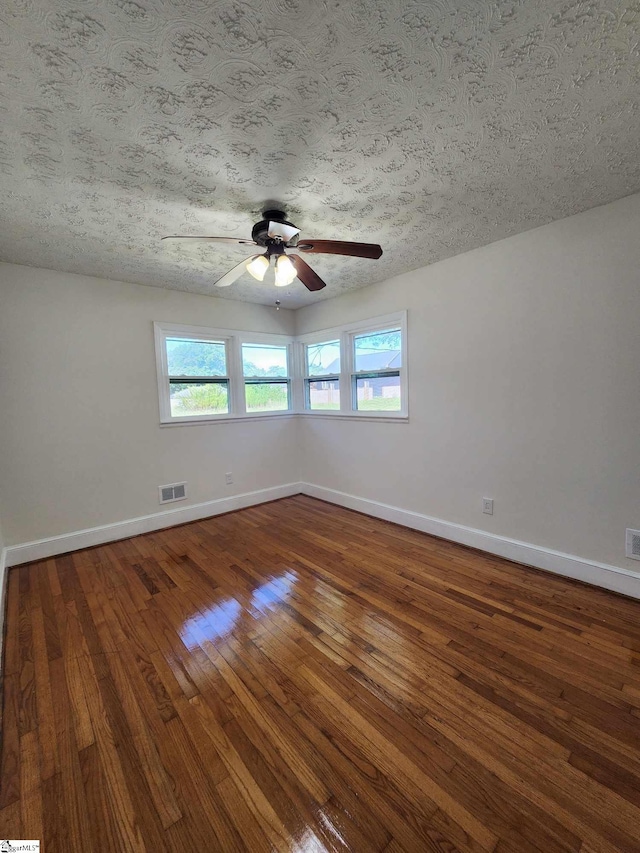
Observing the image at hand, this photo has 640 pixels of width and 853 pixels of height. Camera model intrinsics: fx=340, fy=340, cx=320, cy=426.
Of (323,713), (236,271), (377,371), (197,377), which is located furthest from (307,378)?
(323,713)

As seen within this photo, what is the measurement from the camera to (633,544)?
2.23 metres

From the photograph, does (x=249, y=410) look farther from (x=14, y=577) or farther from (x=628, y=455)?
(x=628, y=455)

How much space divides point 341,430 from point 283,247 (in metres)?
2.43

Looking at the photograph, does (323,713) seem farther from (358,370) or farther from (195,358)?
(195,358)

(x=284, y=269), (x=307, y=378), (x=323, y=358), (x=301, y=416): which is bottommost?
(x=301, y=416)

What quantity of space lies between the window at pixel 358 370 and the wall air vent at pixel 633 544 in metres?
1.90

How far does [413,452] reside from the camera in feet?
11.3

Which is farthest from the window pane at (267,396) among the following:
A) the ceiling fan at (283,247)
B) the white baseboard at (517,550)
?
the ceiling fan at (283,247)

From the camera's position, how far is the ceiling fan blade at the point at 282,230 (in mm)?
1957

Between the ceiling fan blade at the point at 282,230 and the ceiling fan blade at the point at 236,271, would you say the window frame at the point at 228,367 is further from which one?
the ceiling fan blade at the point at 282,230

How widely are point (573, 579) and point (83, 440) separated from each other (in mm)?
4235

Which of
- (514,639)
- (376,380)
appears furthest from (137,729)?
(376,380)

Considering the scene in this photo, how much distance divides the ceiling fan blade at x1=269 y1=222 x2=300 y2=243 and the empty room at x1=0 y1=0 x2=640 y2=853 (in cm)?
1

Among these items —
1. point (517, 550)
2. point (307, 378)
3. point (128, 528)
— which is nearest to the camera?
point (517, 550)
